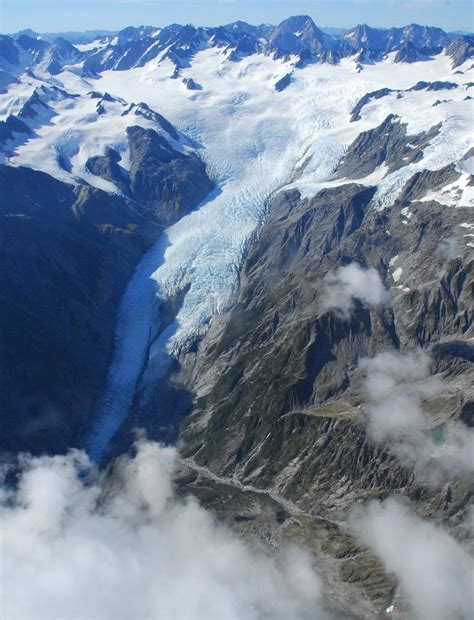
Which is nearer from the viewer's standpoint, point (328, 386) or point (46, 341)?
point (328, 386)

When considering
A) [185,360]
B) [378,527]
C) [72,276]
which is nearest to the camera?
A: [378,527]

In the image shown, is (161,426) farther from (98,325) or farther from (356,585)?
(356,585)

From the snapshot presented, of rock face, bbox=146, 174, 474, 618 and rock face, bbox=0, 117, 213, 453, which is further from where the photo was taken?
rock face, bbox=0, 117, 213, 453

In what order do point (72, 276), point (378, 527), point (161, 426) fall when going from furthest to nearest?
1. point (72, 276)
2. point (161, 426)
3. point (378, 527)

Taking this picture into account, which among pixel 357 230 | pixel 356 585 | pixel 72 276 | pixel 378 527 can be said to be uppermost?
pixel 357 230

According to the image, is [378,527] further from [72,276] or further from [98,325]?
[72,276]

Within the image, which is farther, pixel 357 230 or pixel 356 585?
pixel 357 230

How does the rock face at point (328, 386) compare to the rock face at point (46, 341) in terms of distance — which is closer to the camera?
the rock face at point (328, 386)

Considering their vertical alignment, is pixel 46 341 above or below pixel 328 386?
below

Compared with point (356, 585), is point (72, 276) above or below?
above

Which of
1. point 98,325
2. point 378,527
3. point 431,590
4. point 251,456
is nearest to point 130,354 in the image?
point 98,325
